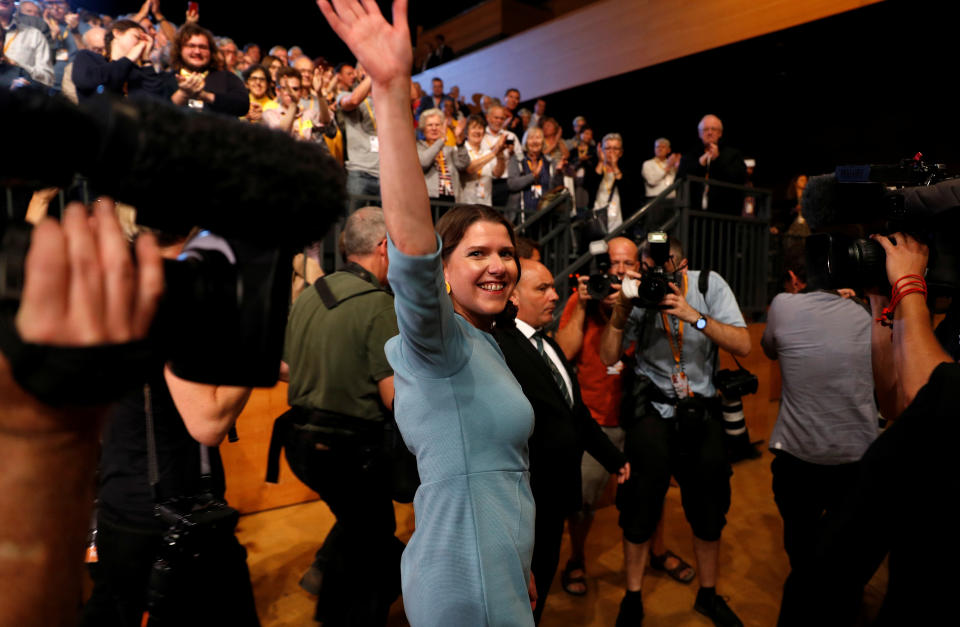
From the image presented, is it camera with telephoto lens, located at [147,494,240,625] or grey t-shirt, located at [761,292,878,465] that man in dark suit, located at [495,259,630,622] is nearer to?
camera with telephoto lens, located at [147,494,240,625]

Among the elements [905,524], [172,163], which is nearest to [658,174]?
[905,524]

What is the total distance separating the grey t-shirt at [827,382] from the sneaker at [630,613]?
977mm

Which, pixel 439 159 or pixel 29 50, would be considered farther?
pixel 439 159

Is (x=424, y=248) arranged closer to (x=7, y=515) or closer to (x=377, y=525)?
(x=7, y=515)

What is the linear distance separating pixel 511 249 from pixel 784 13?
24.2ft

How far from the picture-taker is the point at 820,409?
8.55 ft

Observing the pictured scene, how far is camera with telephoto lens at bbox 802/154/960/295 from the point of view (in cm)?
122

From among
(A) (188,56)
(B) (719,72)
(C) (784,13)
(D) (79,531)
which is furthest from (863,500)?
(B) (719,72)

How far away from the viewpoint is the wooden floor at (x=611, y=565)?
2883 mm

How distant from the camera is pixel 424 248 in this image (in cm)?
103

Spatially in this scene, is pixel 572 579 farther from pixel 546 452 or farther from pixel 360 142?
pixel 360 142

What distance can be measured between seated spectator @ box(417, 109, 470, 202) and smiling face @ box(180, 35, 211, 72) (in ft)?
5.85

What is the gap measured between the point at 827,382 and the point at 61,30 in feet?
21.5

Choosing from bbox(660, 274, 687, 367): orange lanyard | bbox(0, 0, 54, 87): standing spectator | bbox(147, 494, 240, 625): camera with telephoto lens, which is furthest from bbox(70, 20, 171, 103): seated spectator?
bbox(660, 274, 687, 367): orange lanyard
